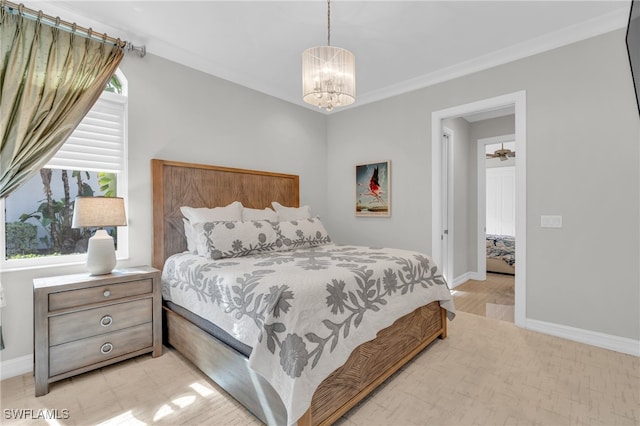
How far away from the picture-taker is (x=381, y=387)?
197 centimetres

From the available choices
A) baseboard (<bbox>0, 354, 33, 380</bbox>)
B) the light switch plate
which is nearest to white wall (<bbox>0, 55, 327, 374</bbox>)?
baseboard (<bbox>0, 354, 33, 380</bbox>)

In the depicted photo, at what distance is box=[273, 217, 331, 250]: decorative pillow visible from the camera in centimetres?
297

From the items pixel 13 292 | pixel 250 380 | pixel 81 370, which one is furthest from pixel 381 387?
pixel 13 292

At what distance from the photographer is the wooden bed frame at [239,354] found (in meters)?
1.59

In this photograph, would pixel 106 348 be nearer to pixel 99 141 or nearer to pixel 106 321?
pixel 106 321

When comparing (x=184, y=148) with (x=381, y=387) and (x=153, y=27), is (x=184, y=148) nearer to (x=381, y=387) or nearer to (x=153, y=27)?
(x=153, y=27)

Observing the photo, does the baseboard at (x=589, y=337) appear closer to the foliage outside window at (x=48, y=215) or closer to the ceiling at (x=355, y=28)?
the ceiling at (x=355, y=28)

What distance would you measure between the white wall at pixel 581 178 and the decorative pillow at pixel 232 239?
253 cm

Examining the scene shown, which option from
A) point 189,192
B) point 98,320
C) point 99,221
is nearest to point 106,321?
point 98,320

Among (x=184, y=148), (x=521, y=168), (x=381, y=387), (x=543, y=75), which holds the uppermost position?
(x=543, y=75)

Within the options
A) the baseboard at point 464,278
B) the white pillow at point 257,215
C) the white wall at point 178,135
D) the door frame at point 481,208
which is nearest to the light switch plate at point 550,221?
the baseboard at point 464,278

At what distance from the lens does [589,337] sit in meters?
2.61

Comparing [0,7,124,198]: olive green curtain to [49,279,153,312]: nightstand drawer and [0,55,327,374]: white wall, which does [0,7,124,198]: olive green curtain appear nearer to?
[0,55,327,374]: white wall

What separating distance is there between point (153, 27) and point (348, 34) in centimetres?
170
